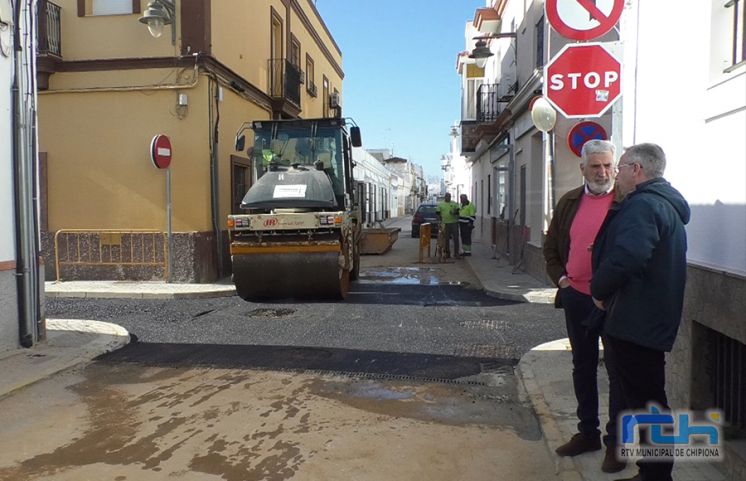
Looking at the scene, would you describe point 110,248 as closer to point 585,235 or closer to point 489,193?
point 585,235

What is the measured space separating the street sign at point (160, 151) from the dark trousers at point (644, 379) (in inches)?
363

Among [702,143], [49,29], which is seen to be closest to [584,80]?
[702,143]

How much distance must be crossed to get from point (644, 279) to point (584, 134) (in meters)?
4.31

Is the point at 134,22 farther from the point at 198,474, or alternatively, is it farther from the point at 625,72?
the point at 198,474

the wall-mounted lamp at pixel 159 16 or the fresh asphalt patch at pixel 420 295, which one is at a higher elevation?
the wall-mounted lamp at pixel 159 16

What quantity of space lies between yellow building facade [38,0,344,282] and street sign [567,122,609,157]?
24.1 feet

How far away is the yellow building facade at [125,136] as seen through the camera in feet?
37.7

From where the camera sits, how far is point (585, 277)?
11.6ft

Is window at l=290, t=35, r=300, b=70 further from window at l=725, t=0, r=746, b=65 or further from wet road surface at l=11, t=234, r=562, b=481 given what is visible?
window at l=725, t=0, r=746, b=65

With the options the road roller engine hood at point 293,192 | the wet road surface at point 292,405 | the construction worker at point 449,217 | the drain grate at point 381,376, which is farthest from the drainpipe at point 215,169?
the drain grate at point 381,376

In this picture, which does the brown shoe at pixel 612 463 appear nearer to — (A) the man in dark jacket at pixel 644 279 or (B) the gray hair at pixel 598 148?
(A) the man in dark jacket at pixel 644 279

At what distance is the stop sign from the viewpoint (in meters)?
5.66

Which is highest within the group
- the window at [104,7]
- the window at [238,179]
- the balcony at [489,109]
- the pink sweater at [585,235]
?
the window at [104,7]

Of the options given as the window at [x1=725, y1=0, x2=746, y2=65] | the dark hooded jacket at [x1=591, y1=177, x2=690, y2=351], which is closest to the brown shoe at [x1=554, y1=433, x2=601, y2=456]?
the dark hooded jacket at [x1=591, y1=177, x2=690, y2=351]
